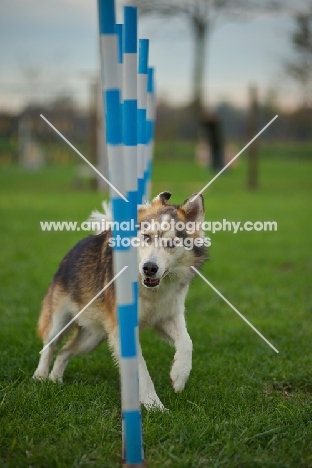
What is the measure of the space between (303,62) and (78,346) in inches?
788

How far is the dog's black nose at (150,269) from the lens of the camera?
3680mm

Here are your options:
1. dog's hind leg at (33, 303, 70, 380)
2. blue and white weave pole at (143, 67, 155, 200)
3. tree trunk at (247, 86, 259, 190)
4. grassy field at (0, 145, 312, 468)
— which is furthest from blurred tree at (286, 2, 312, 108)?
dog's hind leg at (33, 303, 70, 380)

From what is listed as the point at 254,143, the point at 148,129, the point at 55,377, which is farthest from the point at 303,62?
the point at 55,377

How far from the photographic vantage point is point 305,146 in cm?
2545

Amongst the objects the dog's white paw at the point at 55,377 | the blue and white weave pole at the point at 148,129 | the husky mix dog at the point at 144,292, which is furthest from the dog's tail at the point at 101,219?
the dog's white paw at the point at 55,377

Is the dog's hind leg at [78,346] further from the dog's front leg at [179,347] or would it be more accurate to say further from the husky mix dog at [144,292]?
the dog's front leg at [179,347]

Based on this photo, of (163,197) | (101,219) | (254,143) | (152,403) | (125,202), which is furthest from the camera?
(254,143)

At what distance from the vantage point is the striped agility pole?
2693 mm

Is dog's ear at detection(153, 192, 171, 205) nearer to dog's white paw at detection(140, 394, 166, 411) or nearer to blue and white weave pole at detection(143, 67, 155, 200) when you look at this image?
blue and white weave pole at detection(143, 67, 155, 200)

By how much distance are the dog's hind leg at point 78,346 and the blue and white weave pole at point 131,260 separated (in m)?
1.58

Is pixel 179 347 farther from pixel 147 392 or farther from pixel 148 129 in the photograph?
pixel 148 129

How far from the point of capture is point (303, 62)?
22281 mm

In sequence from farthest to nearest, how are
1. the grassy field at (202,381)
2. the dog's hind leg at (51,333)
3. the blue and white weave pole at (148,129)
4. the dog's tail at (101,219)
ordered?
the blue and white weave pole at (148,129), the dog's tail at (101,219), the dog's hind leg at (51,333), the grassy field at (202,381)

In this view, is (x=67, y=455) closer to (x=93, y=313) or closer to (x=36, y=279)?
(x=93, y=313)
